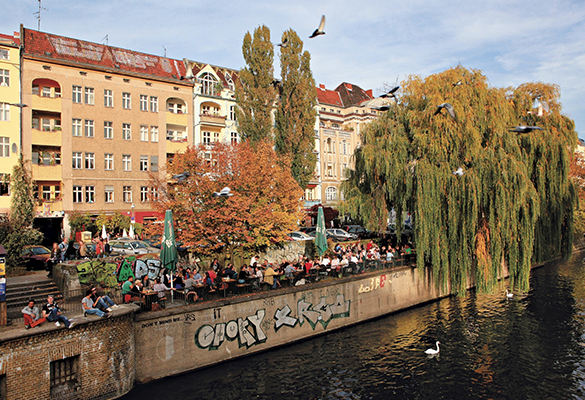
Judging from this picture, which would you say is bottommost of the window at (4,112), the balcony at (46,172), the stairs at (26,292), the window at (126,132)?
the stairs at (26,292)

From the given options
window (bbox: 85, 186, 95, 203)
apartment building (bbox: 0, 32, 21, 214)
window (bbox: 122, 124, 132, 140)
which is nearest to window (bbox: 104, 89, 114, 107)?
window (bbox: 122, 124, 132, 140)

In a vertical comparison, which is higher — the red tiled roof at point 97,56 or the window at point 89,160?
the red tiled roof at point 97,56

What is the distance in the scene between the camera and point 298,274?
23750 mm

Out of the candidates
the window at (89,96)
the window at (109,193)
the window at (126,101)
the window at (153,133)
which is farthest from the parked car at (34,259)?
the window at (126,101)

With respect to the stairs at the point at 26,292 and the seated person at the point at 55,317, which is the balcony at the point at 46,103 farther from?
the seated person at the point at 55,317

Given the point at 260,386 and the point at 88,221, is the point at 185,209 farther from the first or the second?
the point at 88,221

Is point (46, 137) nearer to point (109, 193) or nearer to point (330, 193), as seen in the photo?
point (109, 193)

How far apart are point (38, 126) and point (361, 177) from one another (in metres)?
28.6

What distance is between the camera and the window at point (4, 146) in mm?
36188

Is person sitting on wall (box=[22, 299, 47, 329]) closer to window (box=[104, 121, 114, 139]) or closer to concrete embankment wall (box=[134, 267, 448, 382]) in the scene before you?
concrete embankment wall (box=[134, 267, 448, 382])

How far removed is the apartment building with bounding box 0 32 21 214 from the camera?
36.0 metres

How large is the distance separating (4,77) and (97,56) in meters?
8.50

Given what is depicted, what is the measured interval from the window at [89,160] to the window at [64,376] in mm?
28562

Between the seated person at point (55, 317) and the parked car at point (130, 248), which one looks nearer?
the seated person at point (55, 317)
